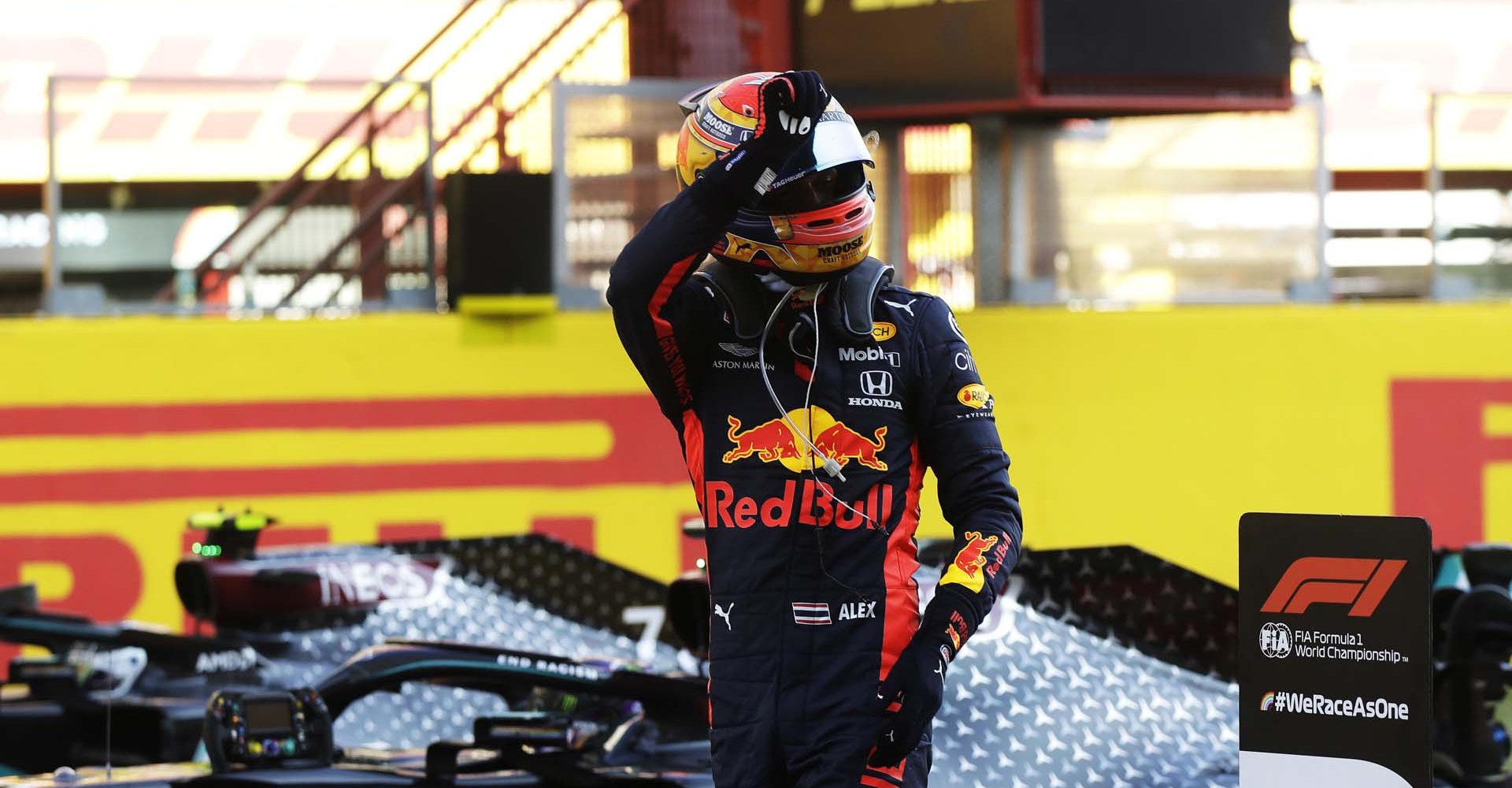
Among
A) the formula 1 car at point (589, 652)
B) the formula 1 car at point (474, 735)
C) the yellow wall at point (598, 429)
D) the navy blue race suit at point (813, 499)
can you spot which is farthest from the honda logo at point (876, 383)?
the yellow wall at point (598, 429)

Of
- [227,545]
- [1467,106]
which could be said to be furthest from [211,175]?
[1467,106]

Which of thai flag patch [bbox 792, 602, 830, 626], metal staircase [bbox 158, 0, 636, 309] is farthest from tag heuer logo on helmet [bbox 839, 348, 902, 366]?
metal staircase [bbox 158, 0, 636, 309]

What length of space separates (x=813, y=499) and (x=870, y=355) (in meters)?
0.23

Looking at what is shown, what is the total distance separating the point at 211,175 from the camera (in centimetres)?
772

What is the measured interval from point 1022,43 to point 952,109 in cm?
39

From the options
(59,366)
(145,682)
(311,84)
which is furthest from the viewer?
(311,84)

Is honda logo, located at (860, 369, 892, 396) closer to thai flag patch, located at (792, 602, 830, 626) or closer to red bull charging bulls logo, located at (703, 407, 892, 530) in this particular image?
red bull charging bulls logo, located at (703, 407, 892, 530)

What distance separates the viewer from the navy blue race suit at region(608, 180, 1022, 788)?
8.77 feet

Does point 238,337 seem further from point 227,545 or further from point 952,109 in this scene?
point 952,109

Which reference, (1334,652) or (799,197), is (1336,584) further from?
(799,197)

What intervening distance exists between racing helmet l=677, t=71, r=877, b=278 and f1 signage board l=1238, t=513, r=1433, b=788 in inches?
30.7

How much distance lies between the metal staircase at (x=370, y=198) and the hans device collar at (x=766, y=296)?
5.15 meters

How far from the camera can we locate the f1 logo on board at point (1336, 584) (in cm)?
293

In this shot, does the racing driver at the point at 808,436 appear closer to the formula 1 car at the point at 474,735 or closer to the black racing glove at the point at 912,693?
the black racing glove at the point at 912,693
